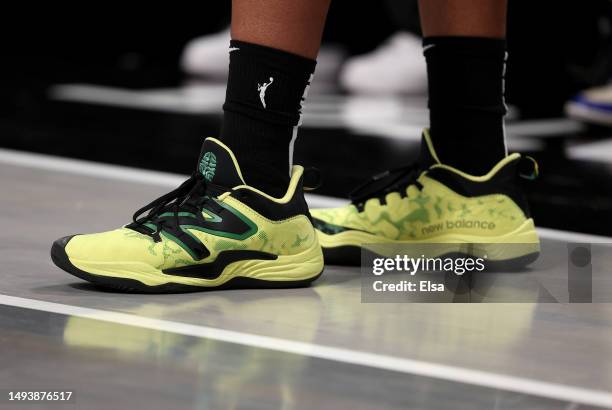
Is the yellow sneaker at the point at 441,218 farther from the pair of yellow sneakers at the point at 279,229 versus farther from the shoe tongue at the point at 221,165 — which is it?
the shoe tongue at the point at 221,165

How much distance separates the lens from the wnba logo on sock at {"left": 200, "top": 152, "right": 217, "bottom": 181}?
1.41m

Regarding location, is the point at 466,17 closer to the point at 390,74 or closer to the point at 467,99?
the point at 467,99

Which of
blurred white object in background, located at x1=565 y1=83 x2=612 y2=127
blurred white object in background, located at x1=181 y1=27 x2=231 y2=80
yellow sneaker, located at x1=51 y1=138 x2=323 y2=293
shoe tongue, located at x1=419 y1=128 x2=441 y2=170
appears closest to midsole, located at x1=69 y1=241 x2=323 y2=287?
yellow sneaker, located at x1=51 y1=138 x2=323 y2=293

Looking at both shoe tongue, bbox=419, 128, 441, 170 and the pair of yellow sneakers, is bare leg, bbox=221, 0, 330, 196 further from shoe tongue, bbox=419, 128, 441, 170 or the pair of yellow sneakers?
shoe tongue, bbox=419, 128, 441, 170

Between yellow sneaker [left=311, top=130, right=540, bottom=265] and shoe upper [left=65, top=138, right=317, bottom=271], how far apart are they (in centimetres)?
15

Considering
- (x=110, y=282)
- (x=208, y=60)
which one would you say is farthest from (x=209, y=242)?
(x=208, y=60)

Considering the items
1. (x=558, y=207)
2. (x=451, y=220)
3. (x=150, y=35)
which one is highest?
(x=451, y=220)

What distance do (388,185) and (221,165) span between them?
304 millimetres

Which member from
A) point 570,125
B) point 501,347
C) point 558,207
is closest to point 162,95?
point 570,125

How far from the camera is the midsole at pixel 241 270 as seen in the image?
4.39 feet

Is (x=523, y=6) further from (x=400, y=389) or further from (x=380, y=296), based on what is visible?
(x=400, y=389)

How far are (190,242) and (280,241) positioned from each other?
0.37ft

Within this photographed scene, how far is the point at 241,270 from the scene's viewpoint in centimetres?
141

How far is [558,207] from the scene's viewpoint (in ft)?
6.85
